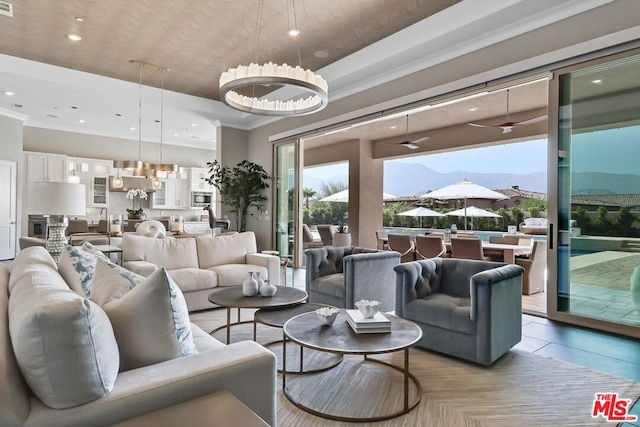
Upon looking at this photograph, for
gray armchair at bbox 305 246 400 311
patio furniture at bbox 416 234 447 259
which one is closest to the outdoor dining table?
patio furniture at bbox 416 234 447 259

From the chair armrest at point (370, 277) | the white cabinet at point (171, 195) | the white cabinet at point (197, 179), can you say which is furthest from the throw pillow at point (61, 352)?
the white cabinet at point (197, 179)

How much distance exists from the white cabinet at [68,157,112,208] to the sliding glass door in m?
10.5

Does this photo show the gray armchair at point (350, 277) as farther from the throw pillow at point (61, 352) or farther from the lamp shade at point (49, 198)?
the throw pillow at point (61, 352)

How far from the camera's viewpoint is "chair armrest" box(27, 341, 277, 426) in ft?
3.72

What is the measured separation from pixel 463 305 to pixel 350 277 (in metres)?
1.11

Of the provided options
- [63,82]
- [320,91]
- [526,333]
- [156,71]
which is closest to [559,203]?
[526,333]

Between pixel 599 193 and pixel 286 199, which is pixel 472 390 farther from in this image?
pixel 286 199

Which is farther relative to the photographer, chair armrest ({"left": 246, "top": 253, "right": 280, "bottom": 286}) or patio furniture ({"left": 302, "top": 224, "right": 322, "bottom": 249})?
patio furniture ({"left": 302, "top": 224, "right": 322, "bottom": 249})

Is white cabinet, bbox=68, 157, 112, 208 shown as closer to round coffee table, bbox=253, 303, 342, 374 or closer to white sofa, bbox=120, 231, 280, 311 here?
white sofa, bbox=120, 231, 280, 311

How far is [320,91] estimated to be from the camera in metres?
3.58

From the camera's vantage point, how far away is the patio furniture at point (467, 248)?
17.4ft

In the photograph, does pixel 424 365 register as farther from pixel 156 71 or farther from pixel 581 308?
pixel 156 71

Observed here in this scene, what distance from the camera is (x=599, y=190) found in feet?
12.0

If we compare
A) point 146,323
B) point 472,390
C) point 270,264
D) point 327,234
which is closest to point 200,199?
point 327,234
